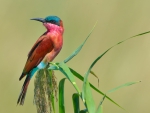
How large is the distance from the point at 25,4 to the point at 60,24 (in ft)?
5.93

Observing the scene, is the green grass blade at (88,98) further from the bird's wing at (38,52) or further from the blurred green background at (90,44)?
→ the blurred green background at (90,44)

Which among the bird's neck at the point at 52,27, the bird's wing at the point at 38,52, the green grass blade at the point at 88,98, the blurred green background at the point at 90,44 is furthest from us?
the blurred green background at the point at 90,44

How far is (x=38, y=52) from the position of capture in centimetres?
185

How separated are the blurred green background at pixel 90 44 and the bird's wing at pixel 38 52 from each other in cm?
136

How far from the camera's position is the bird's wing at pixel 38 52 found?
5.76ft

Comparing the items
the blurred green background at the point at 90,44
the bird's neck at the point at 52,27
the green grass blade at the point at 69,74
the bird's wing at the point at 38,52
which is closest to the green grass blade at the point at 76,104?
the green grass blade at the point at 69,74

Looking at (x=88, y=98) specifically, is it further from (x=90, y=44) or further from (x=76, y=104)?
(x=90, y=44)

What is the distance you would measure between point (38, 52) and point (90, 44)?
1606 mm

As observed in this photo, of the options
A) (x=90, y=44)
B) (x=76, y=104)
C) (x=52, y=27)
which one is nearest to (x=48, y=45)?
(x=52, y=27)

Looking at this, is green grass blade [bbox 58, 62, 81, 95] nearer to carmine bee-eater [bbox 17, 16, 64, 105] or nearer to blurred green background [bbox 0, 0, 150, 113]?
carmine bee-eater [bbox 17, 16, 64, 105]

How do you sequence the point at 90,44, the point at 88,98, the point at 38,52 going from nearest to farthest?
the point at 88,98 → the point at 38,52 → the point at 90,44

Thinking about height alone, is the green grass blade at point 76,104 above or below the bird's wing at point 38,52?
below

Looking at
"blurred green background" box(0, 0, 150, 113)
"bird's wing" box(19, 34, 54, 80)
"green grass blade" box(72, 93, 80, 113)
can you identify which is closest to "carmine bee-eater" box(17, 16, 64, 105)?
"bird's wing" box(19, 34, 54, 80)

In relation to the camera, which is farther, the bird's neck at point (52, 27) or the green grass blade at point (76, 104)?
the bird's neck at point (52, 27)
